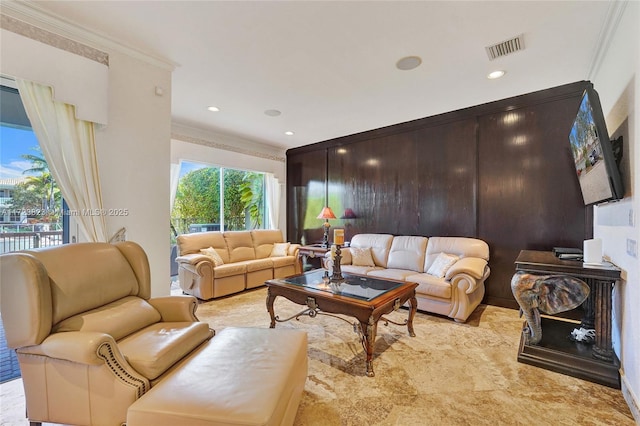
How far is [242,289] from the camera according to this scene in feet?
14.1

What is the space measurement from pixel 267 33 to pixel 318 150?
3512 mm

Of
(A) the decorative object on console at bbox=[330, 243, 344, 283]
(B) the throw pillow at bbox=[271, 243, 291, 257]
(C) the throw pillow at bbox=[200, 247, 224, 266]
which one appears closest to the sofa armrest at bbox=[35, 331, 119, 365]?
(A) the decorative object on console at bbox=[330, 243, 344, 283]

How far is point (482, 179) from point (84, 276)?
4.33m

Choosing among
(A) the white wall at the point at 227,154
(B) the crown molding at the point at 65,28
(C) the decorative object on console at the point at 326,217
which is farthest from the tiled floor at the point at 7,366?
(C) the decorative object on console at the point at 326,217

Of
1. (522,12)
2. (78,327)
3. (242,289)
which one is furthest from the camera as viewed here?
(242,289)

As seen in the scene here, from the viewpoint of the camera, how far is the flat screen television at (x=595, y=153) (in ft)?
6.01

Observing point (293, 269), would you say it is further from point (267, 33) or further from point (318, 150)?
point (267, 33)

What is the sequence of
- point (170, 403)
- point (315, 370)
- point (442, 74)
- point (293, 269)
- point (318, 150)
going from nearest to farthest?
1. point (170, 403)
2. point (315, 370)
3. point (442, 74)
4. point (293, 269)
5. point (318, 150)

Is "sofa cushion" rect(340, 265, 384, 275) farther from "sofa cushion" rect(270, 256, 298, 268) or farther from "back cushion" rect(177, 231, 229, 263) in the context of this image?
"back cushion" rect(177, 231, 229, 263)

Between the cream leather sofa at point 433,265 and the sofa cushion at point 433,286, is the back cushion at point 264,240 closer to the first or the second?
the cream leather sofa at point 433,265

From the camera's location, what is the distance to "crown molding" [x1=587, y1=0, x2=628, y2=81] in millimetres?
1901

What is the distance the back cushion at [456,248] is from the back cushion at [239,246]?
2.96 m

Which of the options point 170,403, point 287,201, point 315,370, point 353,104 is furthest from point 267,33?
point 287,201

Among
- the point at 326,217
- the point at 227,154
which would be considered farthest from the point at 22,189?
the point at 326,217
